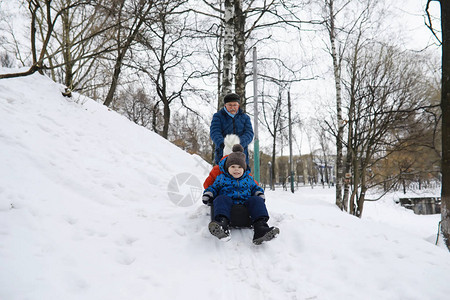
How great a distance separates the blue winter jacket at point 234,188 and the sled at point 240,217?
0.13 metres

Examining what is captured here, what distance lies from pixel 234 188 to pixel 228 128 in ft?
4.19

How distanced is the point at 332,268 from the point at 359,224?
1.21m

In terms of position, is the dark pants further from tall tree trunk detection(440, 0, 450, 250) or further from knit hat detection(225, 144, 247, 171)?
tall tree trunk detection(440, 0, 450, 250)

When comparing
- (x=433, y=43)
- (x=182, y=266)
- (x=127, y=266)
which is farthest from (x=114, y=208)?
(x=433, y=43)

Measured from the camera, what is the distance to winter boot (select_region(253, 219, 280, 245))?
2.60 meters

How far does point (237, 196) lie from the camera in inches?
119

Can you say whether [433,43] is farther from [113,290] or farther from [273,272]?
[113,290]

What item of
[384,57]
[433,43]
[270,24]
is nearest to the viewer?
[433,43]

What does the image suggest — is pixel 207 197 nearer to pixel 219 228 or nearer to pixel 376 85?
pixel 219 228

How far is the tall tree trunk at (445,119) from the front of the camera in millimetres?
3312

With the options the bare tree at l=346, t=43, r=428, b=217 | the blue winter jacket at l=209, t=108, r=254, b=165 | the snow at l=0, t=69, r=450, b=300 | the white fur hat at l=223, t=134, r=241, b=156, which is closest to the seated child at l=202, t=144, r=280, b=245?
the snow at l=0, t=69, r=450, b=300

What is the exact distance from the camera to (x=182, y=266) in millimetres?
2375

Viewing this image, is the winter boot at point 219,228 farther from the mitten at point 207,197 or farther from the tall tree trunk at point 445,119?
the tall tree trunk at point 445,119

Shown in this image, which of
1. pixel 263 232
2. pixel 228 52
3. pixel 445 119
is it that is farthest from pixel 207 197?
pixel 228 52
